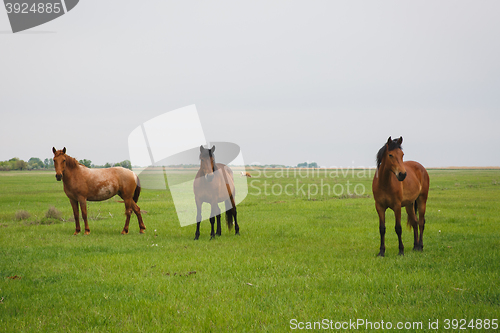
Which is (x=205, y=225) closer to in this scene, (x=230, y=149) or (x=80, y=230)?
(x=230, y=149)

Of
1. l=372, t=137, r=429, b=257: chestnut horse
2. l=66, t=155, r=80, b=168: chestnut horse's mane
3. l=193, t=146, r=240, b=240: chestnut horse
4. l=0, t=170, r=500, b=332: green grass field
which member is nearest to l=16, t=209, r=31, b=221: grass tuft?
l=0, t=170, r=500, b=332: green grass field

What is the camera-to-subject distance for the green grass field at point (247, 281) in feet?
16.9

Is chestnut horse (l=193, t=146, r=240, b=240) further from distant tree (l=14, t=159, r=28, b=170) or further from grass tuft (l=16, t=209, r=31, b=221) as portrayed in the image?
distant tree (l=14, t=159, r=28, b=170)

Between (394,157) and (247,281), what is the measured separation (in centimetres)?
497

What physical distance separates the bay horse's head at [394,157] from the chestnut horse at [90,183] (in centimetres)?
957

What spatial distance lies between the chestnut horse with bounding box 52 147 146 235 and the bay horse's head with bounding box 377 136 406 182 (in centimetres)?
957

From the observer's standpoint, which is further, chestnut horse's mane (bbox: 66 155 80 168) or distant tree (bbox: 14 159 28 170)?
distant tree (bbox: 14 159 28 170)

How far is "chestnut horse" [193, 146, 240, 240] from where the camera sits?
11234mm

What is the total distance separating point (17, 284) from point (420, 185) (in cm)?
1090

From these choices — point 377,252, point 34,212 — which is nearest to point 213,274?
point 377,252

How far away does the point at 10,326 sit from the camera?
5.01m

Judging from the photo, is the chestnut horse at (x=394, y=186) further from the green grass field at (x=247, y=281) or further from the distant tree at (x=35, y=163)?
the distant tree at (x=35, y=163)

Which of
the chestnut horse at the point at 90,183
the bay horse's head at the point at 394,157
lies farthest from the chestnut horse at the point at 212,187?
the bay horse's head at the point at 394,157

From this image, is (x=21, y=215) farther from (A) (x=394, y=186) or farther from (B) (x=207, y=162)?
(A) (x=394, y=186)
